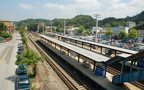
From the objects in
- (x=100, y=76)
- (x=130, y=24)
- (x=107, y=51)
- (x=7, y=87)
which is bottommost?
(x=7, y=87)

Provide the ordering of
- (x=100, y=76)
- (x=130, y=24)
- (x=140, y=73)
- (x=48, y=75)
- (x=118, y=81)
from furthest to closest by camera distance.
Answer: (x=130, y=24) → (x=48, y=75) → (x=100, y=76) → (x=118, y=81) → (x=140, y=73)

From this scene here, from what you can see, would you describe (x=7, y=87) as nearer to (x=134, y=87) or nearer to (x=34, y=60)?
(x=34, y=60)

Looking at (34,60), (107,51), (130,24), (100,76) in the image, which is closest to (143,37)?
(107,51)

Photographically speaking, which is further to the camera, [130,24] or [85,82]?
Result: [130,24]

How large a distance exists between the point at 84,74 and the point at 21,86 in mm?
7810

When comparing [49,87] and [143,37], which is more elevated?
[143,37]

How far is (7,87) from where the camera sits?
50.5 ft

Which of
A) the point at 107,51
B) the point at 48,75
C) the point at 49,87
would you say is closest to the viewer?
the point at 49,87

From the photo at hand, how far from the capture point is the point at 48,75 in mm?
19375

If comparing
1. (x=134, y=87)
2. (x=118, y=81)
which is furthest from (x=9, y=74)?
(x=134, y=87)

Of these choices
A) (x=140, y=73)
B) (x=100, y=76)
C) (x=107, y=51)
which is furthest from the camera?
(x=107, y=51)

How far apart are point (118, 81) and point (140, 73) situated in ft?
9.96

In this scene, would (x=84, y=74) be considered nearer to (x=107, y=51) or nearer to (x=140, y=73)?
(x=140, y=73)

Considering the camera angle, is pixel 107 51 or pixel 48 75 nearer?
pixel 48 75
